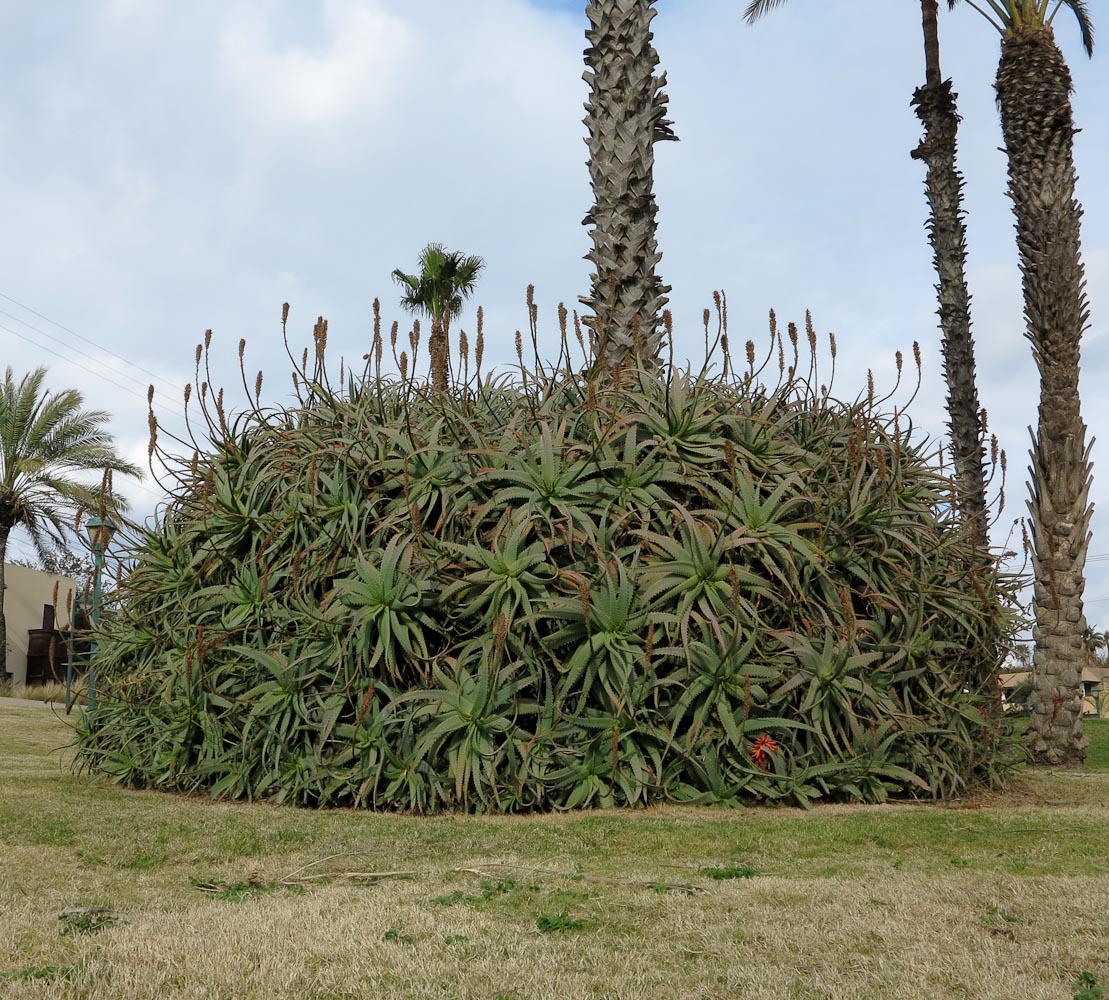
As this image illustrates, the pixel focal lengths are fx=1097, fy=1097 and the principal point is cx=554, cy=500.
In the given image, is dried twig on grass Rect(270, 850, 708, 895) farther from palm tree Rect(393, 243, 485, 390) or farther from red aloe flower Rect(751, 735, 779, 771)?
palm tree Rect(393, 243, 485, 390)

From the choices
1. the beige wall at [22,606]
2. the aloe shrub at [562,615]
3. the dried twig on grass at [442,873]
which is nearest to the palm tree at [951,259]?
the aloe shrub at [562,615]

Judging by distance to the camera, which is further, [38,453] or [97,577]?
[38,453]

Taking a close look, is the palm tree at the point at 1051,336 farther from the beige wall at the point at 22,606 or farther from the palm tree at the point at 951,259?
the beige wall at the point at 22,606

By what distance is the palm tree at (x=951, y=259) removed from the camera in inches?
576

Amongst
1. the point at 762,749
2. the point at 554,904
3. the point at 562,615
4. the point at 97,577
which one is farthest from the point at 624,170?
the point at 554,904

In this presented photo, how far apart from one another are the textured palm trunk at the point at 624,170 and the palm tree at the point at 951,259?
6511 millimetres

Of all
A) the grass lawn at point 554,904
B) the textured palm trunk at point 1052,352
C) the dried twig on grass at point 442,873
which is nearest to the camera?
the grass lawn at point 554,904

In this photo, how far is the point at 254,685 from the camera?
26.2 ft

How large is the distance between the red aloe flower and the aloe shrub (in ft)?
0.06

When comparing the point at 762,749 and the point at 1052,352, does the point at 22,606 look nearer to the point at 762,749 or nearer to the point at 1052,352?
the point at 1052,352

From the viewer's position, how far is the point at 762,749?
7.16 meters

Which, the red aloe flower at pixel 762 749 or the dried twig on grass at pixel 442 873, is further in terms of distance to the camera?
the red aloe flower at pixel 762 749

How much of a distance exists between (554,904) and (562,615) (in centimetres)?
295

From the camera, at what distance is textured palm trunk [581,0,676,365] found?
9.49 meters
